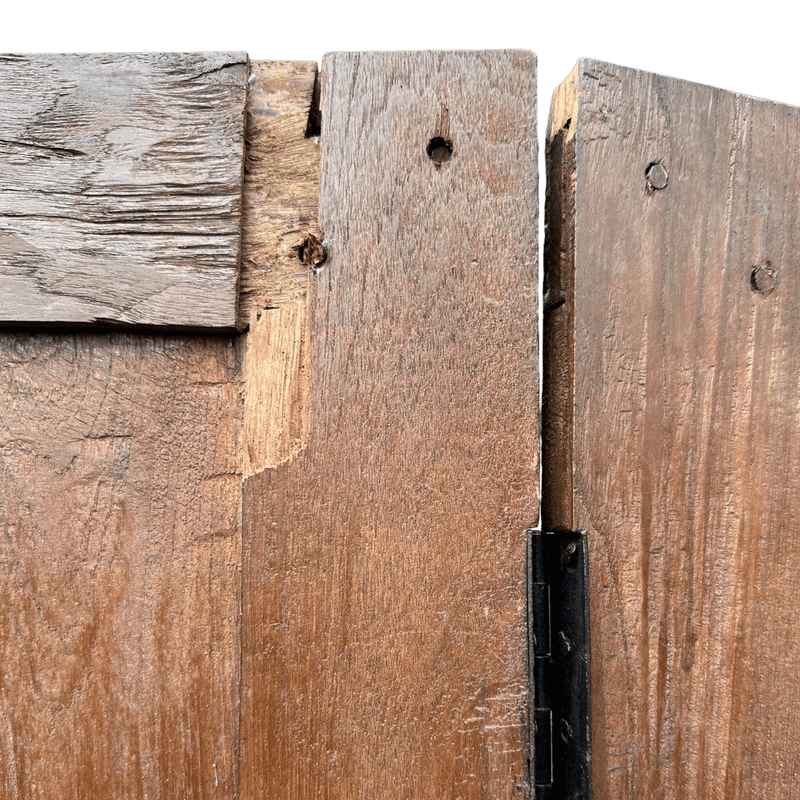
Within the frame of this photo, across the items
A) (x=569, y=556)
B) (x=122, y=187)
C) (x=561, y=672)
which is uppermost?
(x=122, y=187)

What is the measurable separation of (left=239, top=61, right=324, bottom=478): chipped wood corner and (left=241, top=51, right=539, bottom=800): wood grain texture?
0.06 ft

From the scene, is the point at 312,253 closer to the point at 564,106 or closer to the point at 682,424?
the point at 564,106

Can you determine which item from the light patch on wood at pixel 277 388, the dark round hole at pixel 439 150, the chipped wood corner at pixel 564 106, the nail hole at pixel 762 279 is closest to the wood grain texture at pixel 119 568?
the light patch on wood at pixel 277 388

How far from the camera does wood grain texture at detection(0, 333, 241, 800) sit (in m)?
0.68

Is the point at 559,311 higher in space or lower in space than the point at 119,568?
higher

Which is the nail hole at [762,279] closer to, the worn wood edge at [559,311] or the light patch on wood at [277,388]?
the worn wood edge at [559,311]

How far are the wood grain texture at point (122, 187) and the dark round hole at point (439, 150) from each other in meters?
0.20

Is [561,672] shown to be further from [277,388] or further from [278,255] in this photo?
[278,255]

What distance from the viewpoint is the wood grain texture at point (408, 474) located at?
665 millimetres

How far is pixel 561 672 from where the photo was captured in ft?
2.23

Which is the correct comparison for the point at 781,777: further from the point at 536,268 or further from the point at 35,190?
the point at 35,190

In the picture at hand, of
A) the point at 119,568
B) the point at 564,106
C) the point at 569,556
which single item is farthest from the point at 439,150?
the point at 119,568

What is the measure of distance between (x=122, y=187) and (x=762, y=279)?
2.35 ft

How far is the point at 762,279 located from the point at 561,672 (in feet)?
1.61
